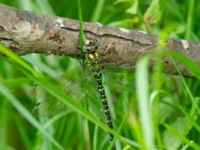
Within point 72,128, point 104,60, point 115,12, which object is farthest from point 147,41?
point 115,12

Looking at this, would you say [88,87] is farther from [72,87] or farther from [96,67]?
[96,67]

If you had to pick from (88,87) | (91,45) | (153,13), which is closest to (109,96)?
(88,87)

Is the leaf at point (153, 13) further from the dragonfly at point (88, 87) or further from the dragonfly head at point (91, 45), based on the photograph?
the dragonfly head at point (91, 45)

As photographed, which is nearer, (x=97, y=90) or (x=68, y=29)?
(x=68, y=29)

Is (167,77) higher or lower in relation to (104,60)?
lower

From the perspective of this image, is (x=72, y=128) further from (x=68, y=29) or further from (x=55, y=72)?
(x=68, y=29)

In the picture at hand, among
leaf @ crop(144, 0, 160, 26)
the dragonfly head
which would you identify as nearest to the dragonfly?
the dragonfly head

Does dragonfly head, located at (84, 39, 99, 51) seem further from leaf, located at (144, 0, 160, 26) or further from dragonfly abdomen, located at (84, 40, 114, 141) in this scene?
leaf, located at (144, 0, 160, 26)
